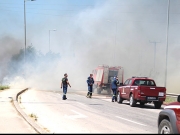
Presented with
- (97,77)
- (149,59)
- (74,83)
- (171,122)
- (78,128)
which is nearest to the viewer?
(171,122)

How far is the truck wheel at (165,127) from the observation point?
22.7ft

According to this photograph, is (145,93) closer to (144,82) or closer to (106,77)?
(144,82)

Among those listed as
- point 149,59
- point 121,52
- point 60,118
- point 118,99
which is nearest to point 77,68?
point 121,52

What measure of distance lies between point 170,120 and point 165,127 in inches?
12.1

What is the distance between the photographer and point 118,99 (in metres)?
21.4

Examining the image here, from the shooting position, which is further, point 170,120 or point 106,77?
point 106,77

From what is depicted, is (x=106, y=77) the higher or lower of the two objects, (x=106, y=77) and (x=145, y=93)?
the lower

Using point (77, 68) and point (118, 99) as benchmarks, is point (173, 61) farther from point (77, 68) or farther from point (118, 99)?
point (118, 99)

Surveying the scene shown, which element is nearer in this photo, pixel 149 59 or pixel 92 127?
pixel 92 127

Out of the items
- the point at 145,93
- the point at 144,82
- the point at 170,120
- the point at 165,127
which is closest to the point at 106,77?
the point at 144,82

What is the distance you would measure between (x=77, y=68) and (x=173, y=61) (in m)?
14.6

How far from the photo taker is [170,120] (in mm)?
6883

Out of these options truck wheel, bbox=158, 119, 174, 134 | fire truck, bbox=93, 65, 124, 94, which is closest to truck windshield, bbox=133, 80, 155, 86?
truck wheel, bbox=158, 119, 174, 134

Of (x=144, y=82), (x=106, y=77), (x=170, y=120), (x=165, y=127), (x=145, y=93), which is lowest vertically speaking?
(x=106, y=77)
